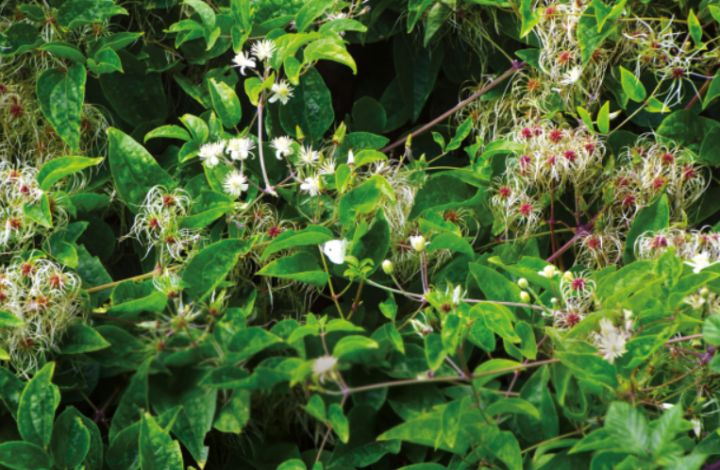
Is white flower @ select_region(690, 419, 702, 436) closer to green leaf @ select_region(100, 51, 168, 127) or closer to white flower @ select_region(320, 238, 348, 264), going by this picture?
white flower @ select_region(320, 238, 348, 264)

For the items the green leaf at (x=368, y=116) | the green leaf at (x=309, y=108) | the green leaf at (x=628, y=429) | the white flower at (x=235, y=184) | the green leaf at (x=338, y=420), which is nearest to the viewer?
the green leaf at (x=628, y=429)

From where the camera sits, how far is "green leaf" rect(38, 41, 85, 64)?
3.13 feet

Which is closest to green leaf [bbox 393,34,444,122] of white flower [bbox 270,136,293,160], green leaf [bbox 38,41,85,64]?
white flower [bbox 270,136,293,160]

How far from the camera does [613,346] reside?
2.20ft

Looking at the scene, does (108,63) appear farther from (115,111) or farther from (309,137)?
(309,137)

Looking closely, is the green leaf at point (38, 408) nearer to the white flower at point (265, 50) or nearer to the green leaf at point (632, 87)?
the white flower at point (265, 50)

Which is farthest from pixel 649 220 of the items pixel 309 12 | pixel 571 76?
pixel 309 12

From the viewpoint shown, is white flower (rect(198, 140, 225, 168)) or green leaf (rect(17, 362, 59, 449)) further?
white flower (rect(198, 140, 225, 168))

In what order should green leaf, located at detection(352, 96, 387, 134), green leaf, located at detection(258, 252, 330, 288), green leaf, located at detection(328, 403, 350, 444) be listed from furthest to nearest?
green leaf, located at detection(352, 96, 387, 134), green leaf, located at detection(258, 252, 330, 288), green leaf, located at detection(328, 403, 350, 444)

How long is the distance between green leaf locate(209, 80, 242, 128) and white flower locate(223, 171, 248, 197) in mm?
100

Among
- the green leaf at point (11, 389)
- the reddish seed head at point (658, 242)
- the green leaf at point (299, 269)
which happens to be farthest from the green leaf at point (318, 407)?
the reddish seed head at point (658, 242)

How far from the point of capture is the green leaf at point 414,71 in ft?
3.74

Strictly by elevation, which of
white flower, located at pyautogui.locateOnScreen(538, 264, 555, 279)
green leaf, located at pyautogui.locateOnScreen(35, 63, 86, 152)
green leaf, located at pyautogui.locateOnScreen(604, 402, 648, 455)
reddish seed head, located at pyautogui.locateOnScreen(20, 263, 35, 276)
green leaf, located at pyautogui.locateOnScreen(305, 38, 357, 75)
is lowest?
reddish seed head, located at pyautogui.locateOnScreen(20, 263, 35, 276)

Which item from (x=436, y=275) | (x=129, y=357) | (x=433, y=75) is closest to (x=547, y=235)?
(x=436, y=275)
